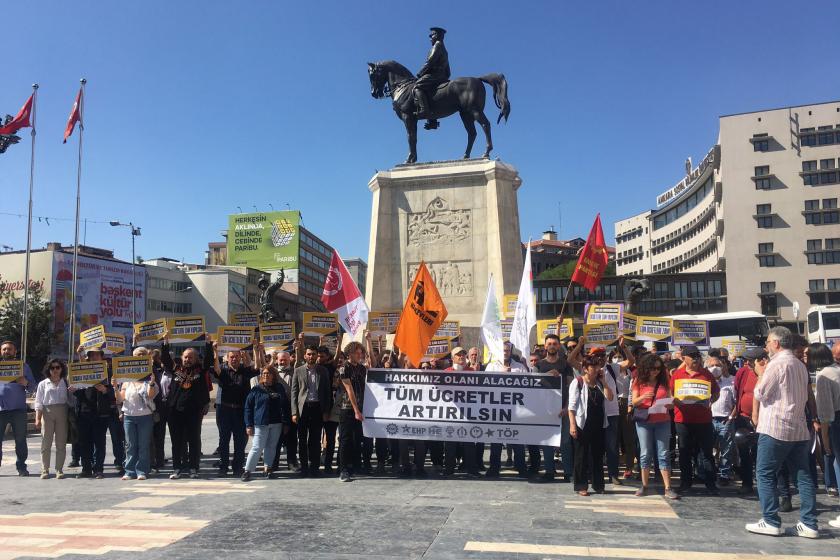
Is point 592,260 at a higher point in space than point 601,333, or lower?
higher

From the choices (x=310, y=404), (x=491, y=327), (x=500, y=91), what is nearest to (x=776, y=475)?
(x=491, y=327)

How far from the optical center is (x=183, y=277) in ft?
303

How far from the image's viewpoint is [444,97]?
21375mm

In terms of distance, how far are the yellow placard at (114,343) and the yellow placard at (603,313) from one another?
31.8 ft

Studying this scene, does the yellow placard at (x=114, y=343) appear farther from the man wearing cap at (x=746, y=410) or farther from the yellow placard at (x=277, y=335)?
the man wearing cap at (x=746, y=410)

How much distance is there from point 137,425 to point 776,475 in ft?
28.9

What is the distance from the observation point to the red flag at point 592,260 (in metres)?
12.7

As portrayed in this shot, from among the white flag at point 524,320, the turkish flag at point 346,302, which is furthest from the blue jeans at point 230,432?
the white flag at point 524,320

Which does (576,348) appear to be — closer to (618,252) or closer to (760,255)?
(760,255)

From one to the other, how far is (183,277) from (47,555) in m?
90.8

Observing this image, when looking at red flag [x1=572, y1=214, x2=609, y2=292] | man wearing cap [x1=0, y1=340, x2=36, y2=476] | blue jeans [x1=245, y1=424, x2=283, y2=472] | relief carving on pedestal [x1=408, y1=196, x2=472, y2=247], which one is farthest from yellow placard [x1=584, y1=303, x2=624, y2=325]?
man wearing cap [x1=0, y1=340, x2=36, y2=476]

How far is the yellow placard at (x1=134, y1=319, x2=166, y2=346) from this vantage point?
13.0m

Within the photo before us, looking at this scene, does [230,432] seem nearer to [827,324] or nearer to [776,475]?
[776,475]

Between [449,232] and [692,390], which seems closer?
[692,390]
